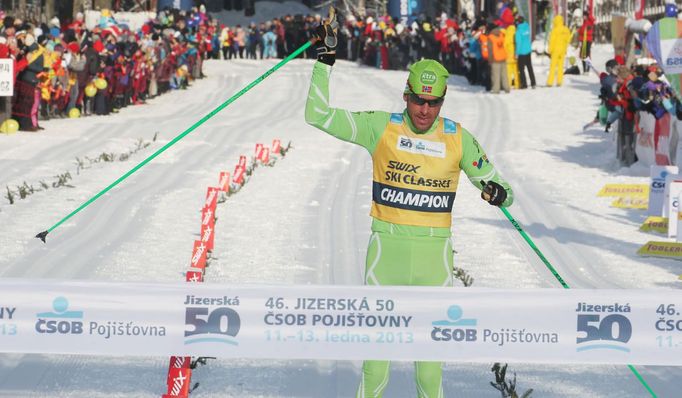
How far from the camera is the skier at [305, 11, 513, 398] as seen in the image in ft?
18.2

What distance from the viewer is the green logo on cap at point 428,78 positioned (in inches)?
215

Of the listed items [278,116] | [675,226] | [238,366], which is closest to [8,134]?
[278,116]

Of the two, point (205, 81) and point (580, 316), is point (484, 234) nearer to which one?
point (580, 316)

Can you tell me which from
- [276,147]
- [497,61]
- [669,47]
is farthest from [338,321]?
[497,61]

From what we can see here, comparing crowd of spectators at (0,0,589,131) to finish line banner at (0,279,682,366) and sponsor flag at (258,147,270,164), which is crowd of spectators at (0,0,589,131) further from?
finish line banner at (0,279,682,366)

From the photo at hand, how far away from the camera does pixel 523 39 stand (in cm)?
2803

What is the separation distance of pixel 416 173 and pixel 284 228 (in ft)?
25.2

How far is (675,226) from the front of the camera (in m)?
12.4

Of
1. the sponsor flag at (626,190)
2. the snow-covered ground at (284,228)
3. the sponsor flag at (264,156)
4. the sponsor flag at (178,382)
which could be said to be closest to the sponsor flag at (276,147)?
the snow-covered ground at (284,228)

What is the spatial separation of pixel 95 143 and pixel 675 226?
36.5ft

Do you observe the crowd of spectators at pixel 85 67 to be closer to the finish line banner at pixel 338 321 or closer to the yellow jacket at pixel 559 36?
the yellow jacket at pixel 559 36

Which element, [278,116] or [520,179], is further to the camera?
[278,116]

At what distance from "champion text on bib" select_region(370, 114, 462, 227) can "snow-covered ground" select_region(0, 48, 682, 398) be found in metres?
1.68

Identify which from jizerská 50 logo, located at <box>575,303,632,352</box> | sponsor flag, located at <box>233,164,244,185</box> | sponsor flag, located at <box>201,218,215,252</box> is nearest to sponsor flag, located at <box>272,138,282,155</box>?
sponsor flag, located at <box>233,164,244,185</box>
